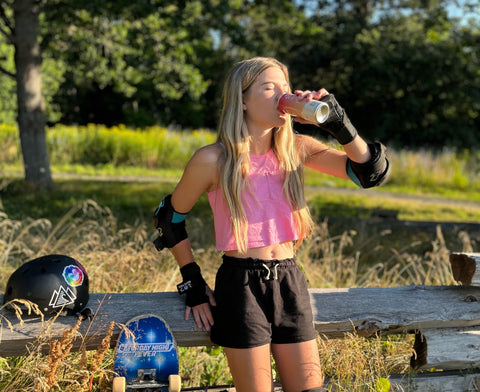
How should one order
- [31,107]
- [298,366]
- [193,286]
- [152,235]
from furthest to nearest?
1. [31,107]
2. [152,235]
3. [193,286]
4. [298,366]

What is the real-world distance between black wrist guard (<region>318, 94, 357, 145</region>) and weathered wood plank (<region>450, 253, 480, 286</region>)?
46.8 inches

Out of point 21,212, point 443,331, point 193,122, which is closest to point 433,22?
point 21,212

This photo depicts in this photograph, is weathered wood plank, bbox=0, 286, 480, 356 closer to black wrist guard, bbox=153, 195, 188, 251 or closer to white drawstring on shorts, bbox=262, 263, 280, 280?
black wrist guard, bbox=153, 195, 188, 251

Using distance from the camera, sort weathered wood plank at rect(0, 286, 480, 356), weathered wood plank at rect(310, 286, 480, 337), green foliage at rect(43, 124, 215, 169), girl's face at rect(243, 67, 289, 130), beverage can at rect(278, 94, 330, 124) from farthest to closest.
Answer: green foliage at rect(43, 124, 215, 169), weathered wood plank at rect(310, 286, 480, 337), weathered wood plank at rect(0, 286, 480, 356), girl's face at rect(243, 67, 289, 130), beverage can at rect(278, 94, 330, 124)

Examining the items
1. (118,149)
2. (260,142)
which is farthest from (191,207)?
(118,149)

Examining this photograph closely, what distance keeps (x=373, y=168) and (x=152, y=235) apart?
165 inches

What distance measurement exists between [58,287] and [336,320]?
1.52 metres

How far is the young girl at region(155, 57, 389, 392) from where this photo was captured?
2900 millimetres

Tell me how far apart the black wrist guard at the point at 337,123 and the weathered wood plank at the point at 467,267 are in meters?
1.19

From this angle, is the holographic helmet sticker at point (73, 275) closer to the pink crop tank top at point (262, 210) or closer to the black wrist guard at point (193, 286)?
the black wrist guard at point (193, 286)

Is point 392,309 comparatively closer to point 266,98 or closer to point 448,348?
point 448,348

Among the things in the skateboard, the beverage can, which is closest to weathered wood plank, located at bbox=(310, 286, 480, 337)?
the skateboard

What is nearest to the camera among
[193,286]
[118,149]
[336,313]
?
[193,286]

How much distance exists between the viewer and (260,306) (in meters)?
2.94
